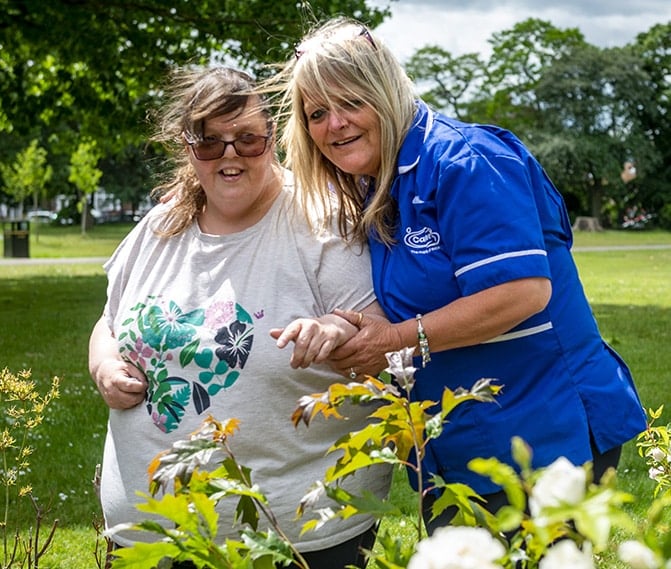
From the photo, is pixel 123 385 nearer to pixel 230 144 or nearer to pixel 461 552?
pixel 230 144

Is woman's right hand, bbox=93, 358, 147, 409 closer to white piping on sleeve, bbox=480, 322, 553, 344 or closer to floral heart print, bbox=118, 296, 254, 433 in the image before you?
floral heart print, bbox=118, 296, 254, 433

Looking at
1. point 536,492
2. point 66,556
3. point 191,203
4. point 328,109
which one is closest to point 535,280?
point 328,109

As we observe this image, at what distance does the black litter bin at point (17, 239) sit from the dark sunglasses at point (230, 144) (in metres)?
28.6

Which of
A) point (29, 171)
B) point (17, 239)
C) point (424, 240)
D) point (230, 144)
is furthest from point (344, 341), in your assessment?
point (29, 171)

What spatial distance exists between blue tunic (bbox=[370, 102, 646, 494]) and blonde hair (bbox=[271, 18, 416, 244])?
4 centimetres

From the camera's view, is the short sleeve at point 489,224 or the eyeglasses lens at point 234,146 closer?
the short sleeve at point 489,224

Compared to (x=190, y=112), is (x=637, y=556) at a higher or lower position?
lower

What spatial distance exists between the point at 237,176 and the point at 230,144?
0.28 ft

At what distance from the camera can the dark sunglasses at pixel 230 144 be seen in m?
2.61

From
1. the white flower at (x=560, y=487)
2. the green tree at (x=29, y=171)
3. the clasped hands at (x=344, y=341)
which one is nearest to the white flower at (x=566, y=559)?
the white flower at (x=560, y=487)

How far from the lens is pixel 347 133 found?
2445 mm

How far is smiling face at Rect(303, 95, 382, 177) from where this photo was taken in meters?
2.42

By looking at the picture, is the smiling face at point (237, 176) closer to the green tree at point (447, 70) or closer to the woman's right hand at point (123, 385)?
the woman's right hand at point (123, 385)

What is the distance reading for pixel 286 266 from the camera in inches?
101
